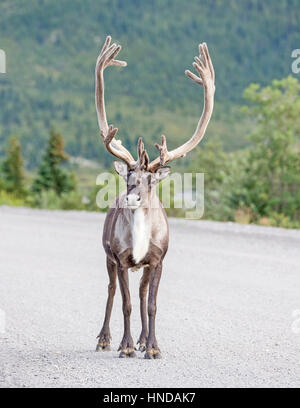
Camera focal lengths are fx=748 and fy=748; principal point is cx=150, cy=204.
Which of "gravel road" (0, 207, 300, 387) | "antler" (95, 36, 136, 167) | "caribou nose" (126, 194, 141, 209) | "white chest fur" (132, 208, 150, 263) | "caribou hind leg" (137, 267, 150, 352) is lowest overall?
"gravel road" (0, 207, 300, 387)

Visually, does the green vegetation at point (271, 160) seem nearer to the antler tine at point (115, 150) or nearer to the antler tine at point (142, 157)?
the antler tine at point (115, 150)

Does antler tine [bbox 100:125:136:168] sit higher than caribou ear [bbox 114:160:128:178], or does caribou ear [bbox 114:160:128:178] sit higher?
antler tine [bbox 100:125:136:168]

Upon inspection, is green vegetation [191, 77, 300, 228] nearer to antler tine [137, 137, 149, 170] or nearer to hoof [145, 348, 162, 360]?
hoof [145, 348, 162, 360]

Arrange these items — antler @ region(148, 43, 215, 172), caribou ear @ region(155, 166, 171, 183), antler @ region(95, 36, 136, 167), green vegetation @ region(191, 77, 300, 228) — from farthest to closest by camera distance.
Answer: green vegetation @ region(191, 77, 300, 228), antler @ region(148, 43, 215, 172), antler @ region(95, 36, 136, 167), caribou ear @ region(155, 166, 171, 183)

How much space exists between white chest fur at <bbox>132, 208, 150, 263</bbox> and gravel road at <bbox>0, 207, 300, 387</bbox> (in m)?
0.94

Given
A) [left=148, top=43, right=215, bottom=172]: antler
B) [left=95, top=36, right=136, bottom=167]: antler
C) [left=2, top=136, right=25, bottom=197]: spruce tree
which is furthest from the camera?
[left=2, top=136, right=25, bottom=197]: spruce tree

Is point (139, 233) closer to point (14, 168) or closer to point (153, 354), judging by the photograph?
point (153, 354)

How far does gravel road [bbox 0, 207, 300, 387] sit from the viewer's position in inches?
231

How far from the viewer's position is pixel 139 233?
5.99 m

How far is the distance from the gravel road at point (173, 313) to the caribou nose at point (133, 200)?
130 centimetres

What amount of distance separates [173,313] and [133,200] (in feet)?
9.47

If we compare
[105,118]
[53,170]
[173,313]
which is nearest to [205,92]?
[105,118]

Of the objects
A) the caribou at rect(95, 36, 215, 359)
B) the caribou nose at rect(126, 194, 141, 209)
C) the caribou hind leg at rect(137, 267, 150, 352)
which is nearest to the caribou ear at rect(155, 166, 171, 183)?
the caribou at rect(95, 36, 215, 359)

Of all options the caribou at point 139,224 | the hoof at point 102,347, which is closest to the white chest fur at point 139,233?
the caribou at point 139,224
